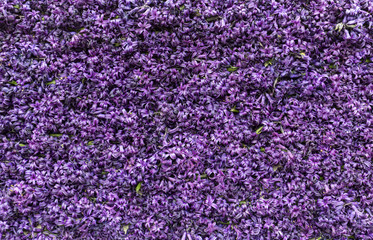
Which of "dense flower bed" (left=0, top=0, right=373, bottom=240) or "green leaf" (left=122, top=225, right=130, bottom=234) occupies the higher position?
"dense flower bed" (left=0, top=0, right=373, bottom=240)

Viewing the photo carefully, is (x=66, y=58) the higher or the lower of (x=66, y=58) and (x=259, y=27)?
the lower

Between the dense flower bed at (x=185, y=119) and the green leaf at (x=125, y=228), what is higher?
the dense flower bed at (x=185, y=119)

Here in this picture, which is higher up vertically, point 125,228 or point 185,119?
point 185,119

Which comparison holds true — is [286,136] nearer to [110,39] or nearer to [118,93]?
[118,93]

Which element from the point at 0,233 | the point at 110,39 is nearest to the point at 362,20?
the point at 110,39

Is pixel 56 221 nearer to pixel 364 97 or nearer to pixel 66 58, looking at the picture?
pixel 66 58

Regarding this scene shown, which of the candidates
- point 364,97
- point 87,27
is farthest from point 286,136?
point 87,27

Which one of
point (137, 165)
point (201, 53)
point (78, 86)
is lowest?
point (137, 165)
